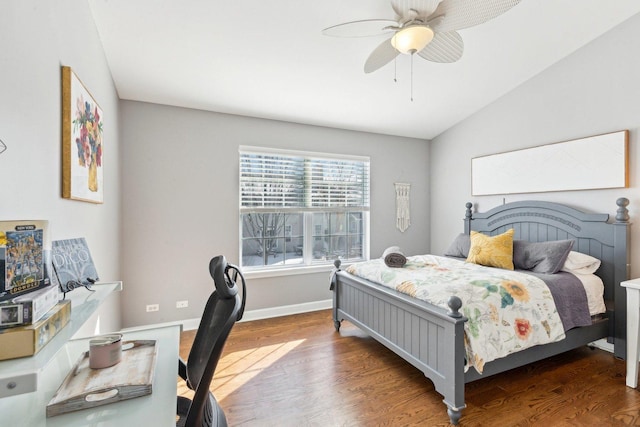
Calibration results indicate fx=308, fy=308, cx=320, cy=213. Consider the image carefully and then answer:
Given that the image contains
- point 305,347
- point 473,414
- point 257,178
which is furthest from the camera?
point 257,178

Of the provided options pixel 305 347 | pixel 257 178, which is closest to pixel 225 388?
pixel 305 347

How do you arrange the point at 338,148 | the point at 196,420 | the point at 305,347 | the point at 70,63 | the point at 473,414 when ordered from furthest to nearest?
1. the point at 338,148
2. the point at 305,347
3. the point at 473,414
4. the point at 70,63
5. the point at 196,420

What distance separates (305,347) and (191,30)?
2.84 meters

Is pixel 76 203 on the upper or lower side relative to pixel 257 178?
lower

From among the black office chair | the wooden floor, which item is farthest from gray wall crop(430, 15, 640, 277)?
the black office chair

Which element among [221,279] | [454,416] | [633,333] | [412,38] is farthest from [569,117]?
[221,279]

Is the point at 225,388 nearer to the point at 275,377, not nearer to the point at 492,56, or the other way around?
the point at 275,377

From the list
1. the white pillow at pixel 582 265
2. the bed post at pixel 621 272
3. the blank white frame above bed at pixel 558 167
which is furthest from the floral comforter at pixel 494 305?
the blank white frame above bed at pixel 558 167

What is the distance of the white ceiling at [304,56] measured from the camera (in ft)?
7.24

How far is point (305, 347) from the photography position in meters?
2.93

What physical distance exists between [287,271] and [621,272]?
3.21 meters

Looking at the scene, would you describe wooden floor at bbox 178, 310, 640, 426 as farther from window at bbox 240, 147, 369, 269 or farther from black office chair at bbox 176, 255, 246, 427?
window at bbox 240, 147, 369, 269

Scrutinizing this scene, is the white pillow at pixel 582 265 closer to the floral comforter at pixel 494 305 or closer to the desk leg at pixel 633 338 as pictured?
the desk leg at pixel 633 338

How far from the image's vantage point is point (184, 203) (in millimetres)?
3322
